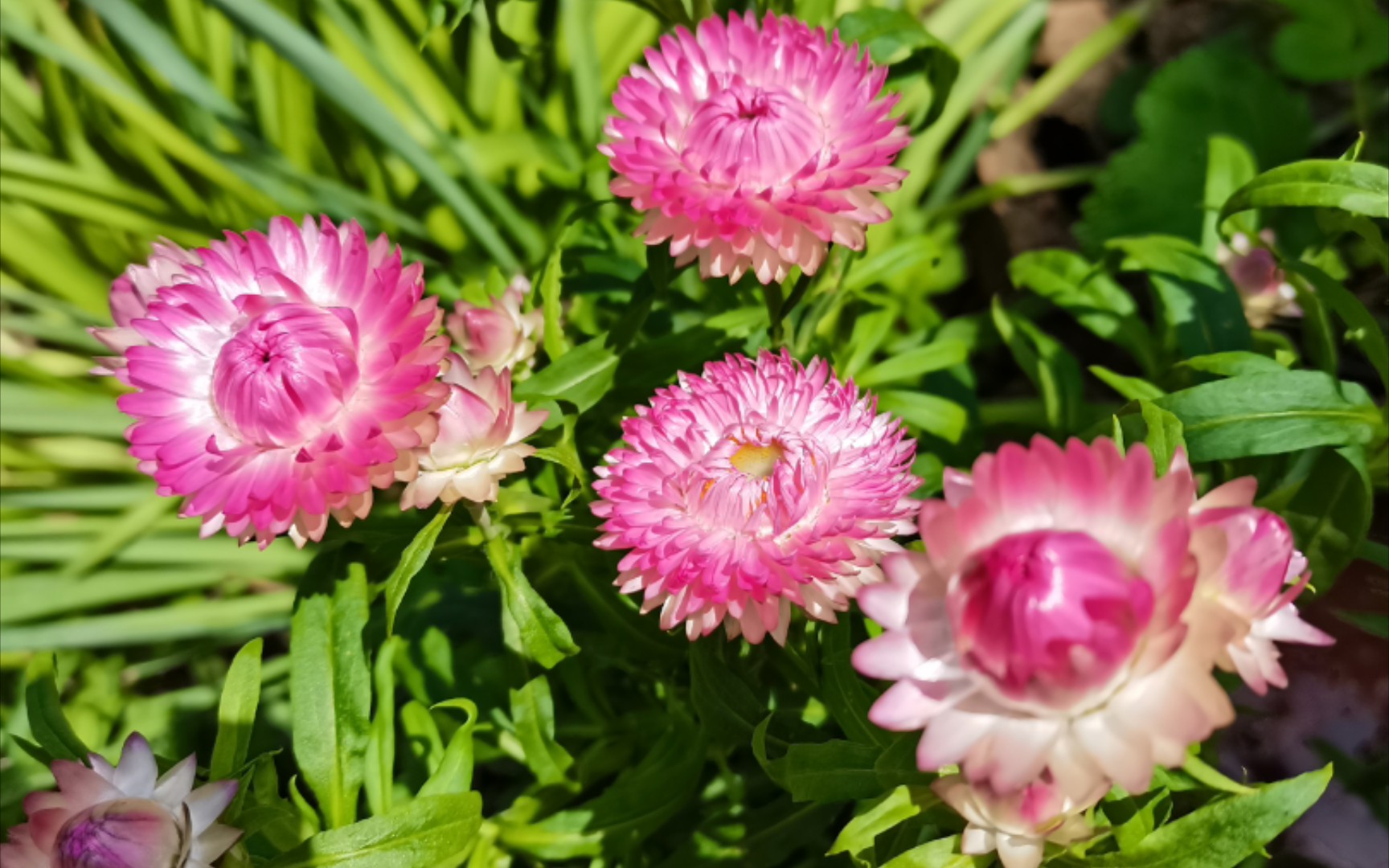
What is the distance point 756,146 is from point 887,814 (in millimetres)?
570

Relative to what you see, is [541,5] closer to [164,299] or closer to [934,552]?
[164,299]

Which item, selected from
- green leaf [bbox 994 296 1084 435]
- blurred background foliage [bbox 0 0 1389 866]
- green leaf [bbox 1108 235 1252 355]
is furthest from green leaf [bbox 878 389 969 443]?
green leaf [bbox 1108 235 1252 355]

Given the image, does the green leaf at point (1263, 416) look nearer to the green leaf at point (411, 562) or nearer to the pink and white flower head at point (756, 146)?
the pink and white flower head at point (756, 146)

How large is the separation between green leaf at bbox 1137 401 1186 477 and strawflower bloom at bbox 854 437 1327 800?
0.59ft

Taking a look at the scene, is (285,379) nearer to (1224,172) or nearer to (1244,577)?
(1244,577)

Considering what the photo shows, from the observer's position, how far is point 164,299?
2.91 ft

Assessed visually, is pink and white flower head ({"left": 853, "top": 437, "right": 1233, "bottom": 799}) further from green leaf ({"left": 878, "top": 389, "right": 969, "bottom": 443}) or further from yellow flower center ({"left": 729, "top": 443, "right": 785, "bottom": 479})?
green leaf ({"left": 878, "top": 389, "right": 969, "bottom": 443})

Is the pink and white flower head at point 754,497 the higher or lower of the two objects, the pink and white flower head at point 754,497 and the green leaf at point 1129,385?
the higher

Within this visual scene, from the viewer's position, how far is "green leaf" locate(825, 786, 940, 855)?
0.76m

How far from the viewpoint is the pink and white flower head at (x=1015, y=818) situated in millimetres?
670

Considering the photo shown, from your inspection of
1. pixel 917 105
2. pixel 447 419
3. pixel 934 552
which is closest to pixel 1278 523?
pixel 934 552

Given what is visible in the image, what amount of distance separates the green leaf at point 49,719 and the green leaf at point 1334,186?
4.04 feet

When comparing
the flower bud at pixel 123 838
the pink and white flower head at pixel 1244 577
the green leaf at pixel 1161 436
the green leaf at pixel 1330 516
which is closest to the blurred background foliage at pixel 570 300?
the green leaf at pixel 1330 516

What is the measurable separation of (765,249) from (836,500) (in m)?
0.25
